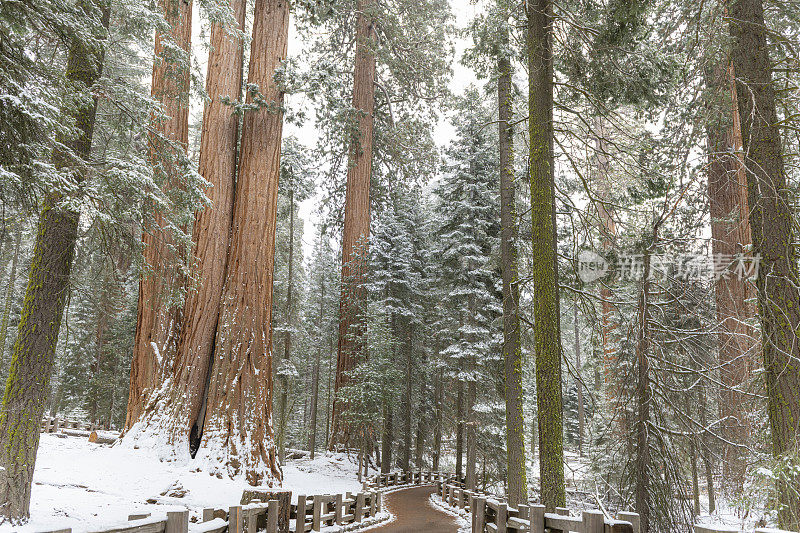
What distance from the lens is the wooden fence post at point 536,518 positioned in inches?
200

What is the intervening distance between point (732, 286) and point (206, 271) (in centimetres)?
1214

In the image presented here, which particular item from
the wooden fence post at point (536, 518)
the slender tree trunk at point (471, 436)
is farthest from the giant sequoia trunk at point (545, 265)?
the slender tree trunk at point (471, 436)

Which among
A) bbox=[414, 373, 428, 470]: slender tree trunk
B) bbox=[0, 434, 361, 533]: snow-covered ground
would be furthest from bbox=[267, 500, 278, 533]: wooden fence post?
bbox=[414, 373, 428, 470]: slender tree trunk

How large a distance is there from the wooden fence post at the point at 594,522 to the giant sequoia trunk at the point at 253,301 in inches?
265

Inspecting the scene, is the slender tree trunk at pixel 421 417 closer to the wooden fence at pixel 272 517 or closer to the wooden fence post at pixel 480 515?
the wooden fence at pixel 272 517

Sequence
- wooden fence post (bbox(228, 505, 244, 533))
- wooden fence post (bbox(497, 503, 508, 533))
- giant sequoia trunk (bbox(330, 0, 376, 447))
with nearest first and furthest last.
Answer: wooden fence post (bbox(228, 505, 244, 533))
wooden fence post (bbox(497, 503, 508, 533))
giant sequoia trunk (bbox(330, 0, 376, 447))

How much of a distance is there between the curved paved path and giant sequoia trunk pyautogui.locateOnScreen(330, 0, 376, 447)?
3258 mm

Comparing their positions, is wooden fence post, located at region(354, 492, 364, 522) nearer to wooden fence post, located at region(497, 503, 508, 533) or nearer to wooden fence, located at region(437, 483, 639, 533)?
wooden fence, located at region(437, 483, 639, 533)

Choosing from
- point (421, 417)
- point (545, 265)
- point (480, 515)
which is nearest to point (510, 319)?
point (545, 265)

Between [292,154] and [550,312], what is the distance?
8340 mm

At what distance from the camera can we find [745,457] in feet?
22.9

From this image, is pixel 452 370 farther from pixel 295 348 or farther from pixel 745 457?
pixel 295 348

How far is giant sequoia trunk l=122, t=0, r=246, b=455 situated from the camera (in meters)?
9.56

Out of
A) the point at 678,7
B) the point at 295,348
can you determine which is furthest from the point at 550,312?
the point at 295,348
